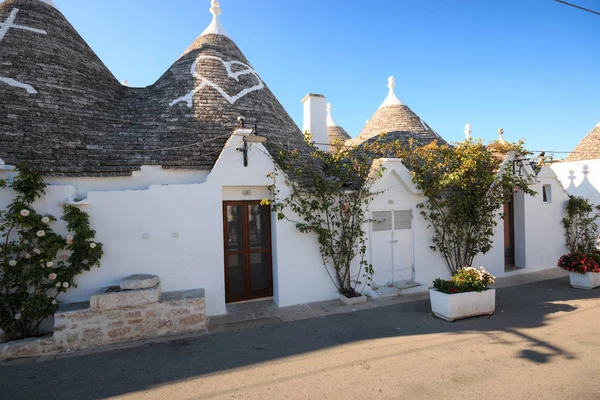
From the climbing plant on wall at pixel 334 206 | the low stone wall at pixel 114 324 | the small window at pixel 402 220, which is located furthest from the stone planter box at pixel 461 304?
the low stone wall at pixel 114 324

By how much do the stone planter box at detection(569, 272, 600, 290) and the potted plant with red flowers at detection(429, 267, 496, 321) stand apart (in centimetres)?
389

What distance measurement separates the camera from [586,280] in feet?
27.2

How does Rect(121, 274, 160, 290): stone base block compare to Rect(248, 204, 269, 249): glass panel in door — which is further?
Rect(248, 204, 269, 249): glass panel in door

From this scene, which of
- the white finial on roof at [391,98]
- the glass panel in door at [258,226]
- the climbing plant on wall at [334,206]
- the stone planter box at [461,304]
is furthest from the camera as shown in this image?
the white finial on roof at [391,98]

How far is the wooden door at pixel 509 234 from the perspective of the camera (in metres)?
10.7

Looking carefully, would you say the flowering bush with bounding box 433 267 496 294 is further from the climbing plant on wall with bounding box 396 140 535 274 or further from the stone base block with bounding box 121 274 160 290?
the stone base block with bounding box 121 274 160 290

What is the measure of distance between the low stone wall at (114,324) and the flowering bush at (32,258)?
1.25 ft

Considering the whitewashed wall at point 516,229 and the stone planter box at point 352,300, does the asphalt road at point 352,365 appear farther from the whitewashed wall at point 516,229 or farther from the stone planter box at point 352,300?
the whitewashed wall at point 516,229

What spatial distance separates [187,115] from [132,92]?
2.79 metres

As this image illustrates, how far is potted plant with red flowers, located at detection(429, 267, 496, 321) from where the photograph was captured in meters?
6.29

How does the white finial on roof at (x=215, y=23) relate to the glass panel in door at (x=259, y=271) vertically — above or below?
above

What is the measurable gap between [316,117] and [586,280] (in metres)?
9.22

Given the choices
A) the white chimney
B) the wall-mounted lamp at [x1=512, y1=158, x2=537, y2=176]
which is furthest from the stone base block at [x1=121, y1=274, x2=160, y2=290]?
the wall-mounted lamp at [x1=512, y1=158, x2=537, y2=176]

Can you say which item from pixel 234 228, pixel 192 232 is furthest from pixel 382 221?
pixel 192 232
